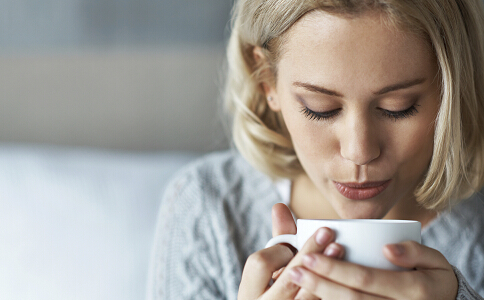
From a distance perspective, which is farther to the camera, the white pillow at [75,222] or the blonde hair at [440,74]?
the white pillow at [75,222]

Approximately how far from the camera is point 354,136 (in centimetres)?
63

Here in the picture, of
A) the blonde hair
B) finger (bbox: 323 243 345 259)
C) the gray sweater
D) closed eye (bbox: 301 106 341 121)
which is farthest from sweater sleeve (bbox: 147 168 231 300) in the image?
finger (bbox: 323 243 345 259)

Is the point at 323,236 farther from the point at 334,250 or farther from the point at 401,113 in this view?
the point at 401,113

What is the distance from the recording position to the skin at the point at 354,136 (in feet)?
1.59

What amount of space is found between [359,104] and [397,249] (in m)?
0.25

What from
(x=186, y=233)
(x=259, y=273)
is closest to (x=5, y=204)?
(x=186, y=233)

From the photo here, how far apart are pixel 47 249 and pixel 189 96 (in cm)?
69

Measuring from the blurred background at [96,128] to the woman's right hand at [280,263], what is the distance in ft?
2.28

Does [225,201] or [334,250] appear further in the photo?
[225,201]

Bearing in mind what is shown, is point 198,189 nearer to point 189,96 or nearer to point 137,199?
point 137,199

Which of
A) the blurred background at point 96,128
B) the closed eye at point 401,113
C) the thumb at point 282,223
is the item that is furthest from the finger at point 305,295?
the blurred background at point 96,128

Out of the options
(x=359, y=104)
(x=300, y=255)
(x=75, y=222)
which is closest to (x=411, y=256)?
A: (x=300, y=255)

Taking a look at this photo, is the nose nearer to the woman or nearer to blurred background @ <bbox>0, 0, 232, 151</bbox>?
the woman

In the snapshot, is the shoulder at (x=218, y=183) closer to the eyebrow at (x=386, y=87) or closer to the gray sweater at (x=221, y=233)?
the gray sweater at (x=221, y=233)
